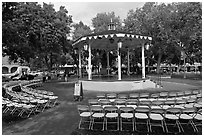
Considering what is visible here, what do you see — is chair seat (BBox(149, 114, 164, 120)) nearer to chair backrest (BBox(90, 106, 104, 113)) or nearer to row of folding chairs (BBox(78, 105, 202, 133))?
row of folding chairs (BBox(78, 105, 202, 133))

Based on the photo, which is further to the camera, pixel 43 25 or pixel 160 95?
pixel 43 25

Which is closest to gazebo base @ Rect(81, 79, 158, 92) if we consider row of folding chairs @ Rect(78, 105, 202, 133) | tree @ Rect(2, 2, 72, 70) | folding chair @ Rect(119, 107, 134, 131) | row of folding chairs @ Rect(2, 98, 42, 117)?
tree @ Rect(2, 2, 72, 70)

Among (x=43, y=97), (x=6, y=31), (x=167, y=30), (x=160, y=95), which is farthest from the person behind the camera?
(x=167, y=30)

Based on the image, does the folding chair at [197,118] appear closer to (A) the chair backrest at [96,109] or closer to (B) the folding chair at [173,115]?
(B) the folding chair at [173,115]

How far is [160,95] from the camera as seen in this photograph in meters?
8.79

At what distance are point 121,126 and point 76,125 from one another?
161 cm

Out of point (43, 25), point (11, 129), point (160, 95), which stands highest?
point (43, 25)

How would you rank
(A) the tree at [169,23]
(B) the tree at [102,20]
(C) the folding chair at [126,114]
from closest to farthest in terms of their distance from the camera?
(C) the folding chair at [126,114]
(A) the tree at [169,23]
(B) the tree at [102,20]

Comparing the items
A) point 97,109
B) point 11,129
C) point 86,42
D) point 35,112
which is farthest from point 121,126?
point 86,42

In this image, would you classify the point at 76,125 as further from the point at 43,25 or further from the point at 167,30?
the point at 167,30

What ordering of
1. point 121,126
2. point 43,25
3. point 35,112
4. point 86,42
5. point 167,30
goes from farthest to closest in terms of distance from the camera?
point 167,30 → point 43,25 → point 86,42 → point 35,112 → point 121,126

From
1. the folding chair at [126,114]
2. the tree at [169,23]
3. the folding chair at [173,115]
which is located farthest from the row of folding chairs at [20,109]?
the tree at [169,23]

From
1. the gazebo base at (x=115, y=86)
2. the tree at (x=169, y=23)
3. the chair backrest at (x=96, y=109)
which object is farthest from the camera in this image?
the tree at (x=169, y=23)

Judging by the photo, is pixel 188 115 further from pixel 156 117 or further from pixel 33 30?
pixel 33 30
